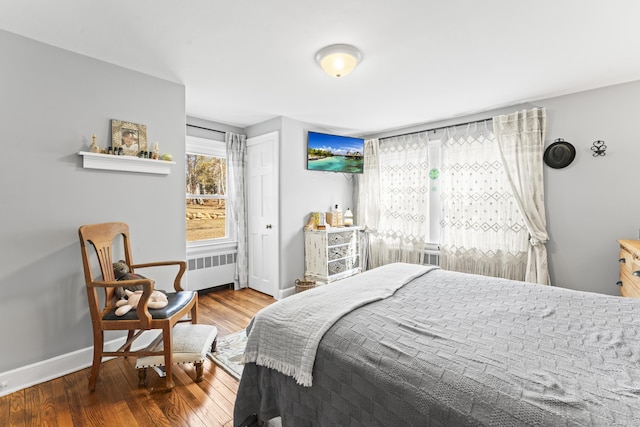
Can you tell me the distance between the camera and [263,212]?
415cm

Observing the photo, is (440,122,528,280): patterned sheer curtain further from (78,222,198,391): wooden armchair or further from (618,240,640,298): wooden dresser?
(78,222,198,391): wooden armchair

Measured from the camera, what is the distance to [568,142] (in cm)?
305

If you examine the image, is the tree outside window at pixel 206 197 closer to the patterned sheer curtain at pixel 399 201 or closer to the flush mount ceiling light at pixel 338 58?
the patterned sheer curtain at pixel 399 201

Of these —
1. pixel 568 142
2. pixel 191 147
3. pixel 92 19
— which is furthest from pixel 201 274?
pixel 568 142

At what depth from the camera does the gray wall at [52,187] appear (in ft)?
6.58

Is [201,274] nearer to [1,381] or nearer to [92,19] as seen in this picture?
[1,381]

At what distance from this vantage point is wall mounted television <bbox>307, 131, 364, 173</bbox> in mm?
4176

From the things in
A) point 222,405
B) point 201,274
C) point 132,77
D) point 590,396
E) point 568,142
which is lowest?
point 222,405

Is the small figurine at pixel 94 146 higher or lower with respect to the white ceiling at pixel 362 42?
lower

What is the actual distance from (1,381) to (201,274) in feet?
7.09

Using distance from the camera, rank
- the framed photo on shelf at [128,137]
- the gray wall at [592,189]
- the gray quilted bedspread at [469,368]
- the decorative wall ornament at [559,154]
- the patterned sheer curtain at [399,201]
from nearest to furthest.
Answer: the gray quilted bedspread at [469,368] < the framed photo on shelf at [128,137] < the gray wall at [592,189] < the decorative wall ornament at [559,154] < the patterned sheer curtain at [399,201]

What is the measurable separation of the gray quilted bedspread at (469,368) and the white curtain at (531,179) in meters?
1.49

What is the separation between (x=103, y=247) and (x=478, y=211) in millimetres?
3974

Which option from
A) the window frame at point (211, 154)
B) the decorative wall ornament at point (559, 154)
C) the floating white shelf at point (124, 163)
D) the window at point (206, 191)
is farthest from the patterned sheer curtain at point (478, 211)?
the floating white shelf at point (124, 163)
